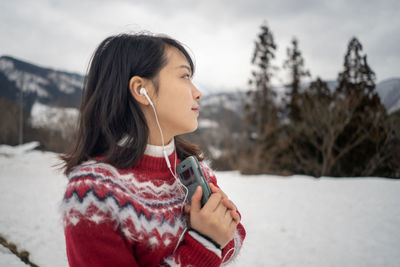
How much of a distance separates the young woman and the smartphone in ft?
0.13

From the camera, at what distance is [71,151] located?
1178 mm

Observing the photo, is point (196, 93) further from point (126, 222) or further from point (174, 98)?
point (126, 222)

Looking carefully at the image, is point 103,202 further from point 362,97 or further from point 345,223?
point 362,97

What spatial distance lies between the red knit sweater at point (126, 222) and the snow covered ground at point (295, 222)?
47.2 inches

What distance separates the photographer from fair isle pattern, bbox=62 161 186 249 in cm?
84

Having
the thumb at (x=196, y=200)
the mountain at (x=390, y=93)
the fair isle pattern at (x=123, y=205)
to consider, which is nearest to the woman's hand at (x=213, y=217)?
the thumb at (x=196, y=200)

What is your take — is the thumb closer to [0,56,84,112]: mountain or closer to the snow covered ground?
the snow covered ground

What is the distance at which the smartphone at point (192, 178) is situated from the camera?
3.31 ft

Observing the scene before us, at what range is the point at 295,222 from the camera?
4574mm

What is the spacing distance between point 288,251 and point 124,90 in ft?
12.2

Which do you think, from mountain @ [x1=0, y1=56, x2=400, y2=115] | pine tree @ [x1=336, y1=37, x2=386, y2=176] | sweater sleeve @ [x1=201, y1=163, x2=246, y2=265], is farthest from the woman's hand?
pine tree @ [x1=336, y1=37, x2=386, y2=176]

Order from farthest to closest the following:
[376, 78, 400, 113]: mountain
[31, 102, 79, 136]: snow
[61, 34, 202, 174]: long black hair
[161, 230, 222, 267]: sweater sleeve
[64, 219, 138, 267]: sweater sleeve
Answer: [31, 102, 79, 136]: snow
[376, 78, 400, 113]: mountain
[61, 34, 202, 174]: long black hair
[161, 230, 222, 267]: sweater sleeve
[64, 219, 138, 267]: sweater sleeve

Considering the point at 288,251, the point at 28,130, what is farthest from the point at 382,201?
the point at 28,130

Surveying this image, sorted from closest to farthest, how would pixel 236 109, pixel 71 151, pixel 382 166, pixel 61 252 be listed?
pixel 71 151 → pixel 61 252 → pixel 382 166 → pixel 236 109
